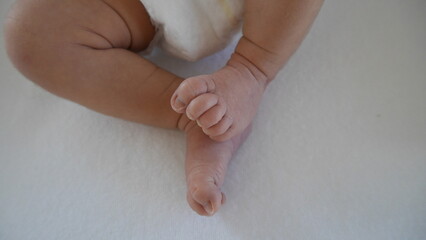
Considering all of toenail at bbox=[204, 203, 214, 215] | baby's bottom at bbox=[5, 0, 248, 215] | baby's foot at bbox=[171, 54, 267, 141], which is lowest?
toenail at bbox=[204, 203, 214, 215]

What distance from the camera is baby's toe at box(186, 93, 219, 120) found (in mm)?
434

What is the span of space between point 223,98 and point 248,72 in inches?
3.5

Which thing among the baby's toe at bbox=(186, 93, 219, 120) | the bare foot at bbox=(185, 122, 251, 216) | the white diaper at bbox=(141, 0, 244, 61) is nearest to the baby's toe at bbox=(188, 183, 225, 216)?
the bare foot at bbox=(185, 122, 251, 216)

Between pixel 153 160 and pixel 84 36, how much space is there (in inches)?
8.8

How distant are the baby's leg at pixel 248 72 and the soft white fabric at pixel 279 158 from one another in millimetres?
101

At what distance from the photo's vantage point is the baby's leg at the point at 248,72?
0.45 meters

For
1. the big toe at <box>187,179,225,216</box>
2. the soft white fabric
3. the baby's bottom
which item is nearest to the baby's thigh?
the baby's bottom

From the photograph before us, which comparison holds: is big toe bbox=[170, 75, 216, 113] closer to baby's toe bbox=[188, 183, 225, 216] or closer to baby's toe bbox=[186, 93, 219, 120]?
baby's toe bbox=[186, 93, 219, 120]

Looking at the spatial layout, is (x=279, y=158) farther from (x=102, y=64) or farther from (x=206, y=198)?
(x=102, y=64)

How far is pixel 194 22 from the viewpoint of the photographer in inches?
21.7

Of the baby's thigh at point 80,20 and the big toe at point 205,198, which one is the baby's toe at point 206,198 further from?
the baby's thigh at point 80,20

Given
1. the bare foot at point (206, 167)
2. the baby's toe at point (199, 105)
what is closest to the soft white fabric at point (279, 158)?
the bare foot at point (206, 167)

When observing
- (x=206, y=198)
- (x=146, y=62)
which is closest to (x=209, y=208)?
(x=206, y=198)

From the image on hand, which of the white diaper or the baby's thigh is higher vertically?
the white diaper
